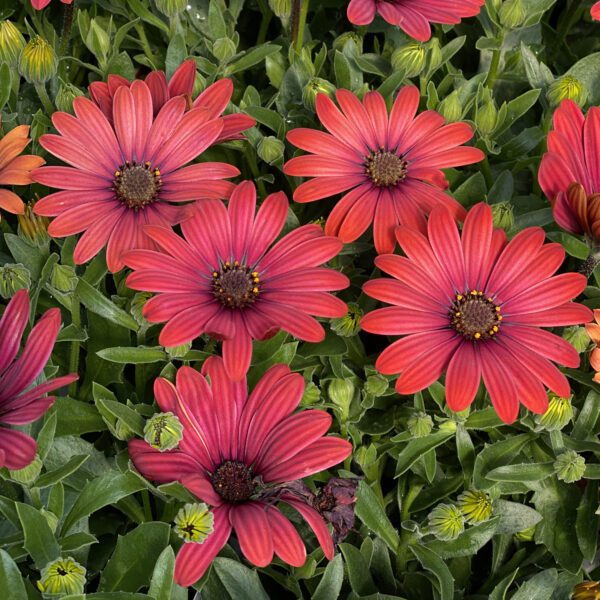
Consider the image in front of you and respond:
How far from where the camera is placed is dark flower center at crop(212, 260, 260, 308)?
0.76 m

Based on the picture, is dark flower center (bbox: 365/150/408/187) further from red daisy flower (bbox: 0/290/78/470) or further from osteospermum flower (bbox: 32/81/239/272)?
red daisy flower (bbox: 0/290/78/470)

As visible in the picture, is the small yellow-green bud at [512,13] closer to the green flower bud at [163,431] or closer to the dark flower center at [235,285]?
the dark flower center at [235,285]

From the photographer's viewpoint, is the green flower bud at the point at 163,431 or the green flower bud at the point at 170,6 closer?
the green flower bud at the point at 163,431

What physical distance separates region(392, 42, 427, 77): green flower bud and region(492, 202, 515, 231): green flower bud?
0.21 metres

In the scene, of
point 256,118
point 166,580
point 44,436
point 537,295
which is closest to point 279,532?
point 166,580

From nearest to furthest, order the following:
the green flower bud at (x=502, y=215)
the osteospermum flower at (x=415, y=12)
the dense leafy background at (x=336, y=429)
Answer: the dense leafy background at (x=336, y=429) < the green flower bud at (x=502, y=215) < the osteospermum flower at (x=415, y=12)

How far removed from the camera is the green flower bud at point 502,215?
0.84 metres

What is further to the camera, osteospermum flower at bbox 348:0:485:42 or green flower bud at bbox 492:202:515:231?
osteospermum flower at bbox 348:0:485:42

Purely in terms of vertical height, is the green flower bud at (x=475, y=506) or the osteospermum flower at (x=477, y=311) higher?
the osteospermum flower at (x=477, y=311)

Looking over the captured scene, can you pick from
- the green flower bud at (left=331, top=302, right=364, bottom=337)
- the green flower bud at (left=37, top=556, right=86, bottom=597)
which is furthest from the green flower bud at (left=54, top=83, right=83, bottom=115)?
the green flower bud at (left=37, top=556, right=86, bottom=597)

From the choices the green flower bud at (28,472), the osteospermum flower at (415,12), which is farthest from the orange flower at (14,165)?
the osteospermum flower at (415,12)

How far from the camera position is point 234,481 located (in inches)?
29.6

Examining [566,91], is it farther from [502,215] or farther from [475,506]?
[475,506]

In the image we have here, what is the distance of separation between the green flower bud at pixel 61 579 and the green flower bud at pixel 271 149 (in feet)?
1.45
